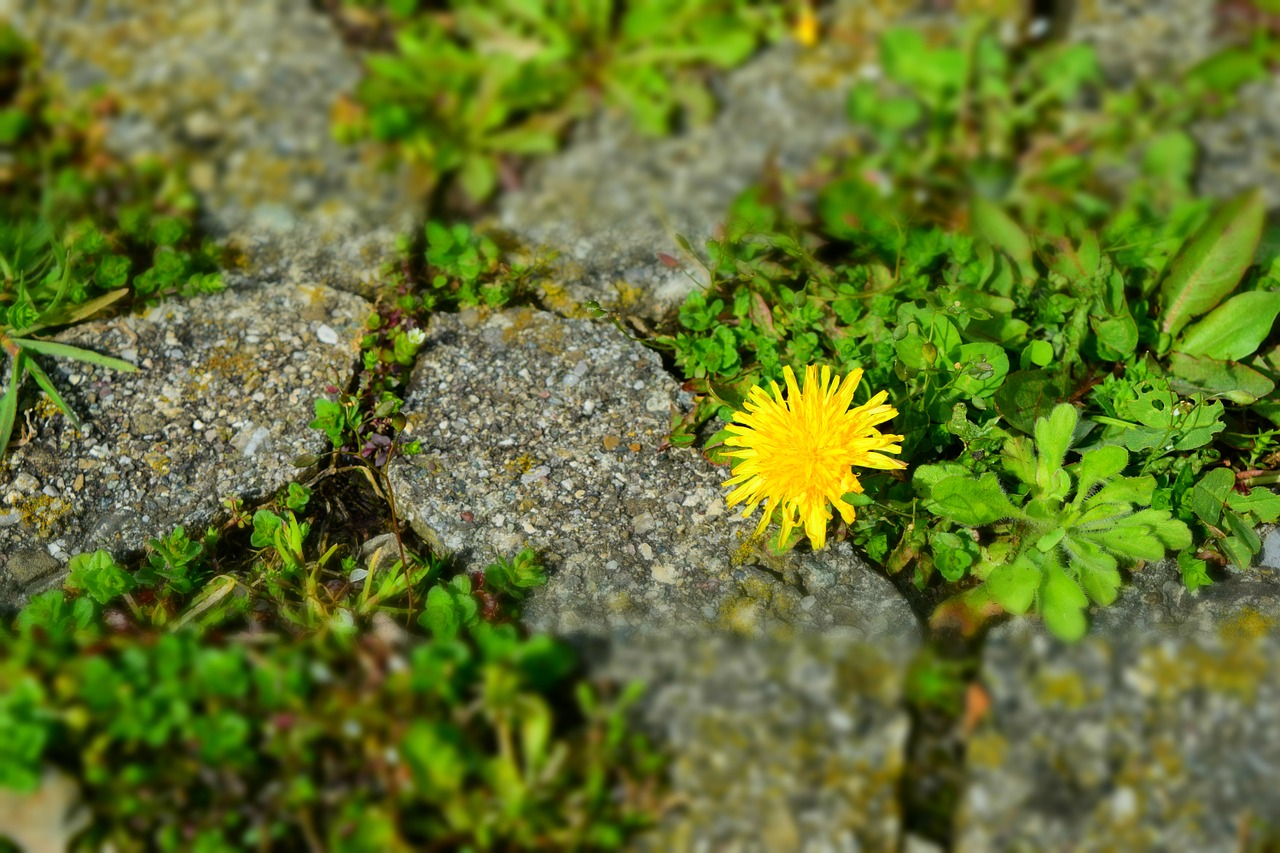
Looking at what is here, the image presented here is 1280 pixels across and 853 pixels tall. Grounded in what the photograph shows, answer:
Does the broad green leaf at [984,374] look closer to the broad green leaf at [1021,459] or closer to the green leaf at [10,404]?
the broad green leaf at [1021,459]

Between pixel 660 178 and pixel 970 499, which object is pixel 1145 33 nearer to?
pixel 660 178

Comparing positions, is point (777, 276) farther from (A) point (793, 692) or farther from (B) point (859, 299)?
(A) point (793, 692)

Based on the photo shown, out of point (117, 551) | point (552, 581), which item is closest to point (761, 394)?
point (552, 581)

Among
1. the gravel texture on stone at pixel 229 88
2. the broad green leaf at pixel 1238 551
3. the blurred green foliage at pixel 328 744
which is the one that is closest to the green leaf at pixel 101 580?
the blurred green foliage at pixel 328 744

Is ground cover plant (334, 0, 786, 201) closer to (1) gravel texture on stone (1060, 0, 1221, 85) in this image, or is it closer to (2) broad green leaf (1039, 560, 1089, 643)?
(1) gravel texture on stone (1060, 0, 1221, 85)

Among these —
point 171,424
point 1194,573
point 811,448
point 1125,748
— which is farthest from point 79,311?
point 1194,573

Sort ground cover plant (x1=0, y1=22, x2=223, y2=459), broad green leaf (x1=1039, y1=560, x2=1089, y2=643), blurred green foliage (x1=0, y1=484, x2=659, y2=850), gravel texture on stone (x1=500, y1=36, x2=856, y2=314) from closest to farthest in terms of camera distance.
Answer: blurred green foliage (x1=0, y1=484, x2=659, y2=850) → broad green leaf (x1=1039, y1=560, x2=1089, y2=643) → ground cover plant (x1=0, y1=22, x2=223, y2=459) → gravel texture on stone (x1=500, y1=36, x2=856, y2=314)

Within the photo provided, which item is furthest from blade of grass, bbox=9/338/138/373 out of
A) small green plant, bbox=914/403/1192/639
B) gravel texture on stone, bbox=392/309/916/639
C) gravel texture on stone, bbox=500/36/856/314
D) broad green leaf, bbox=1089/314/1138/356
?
broad green leaf, bbox=1089/314/1138/356
